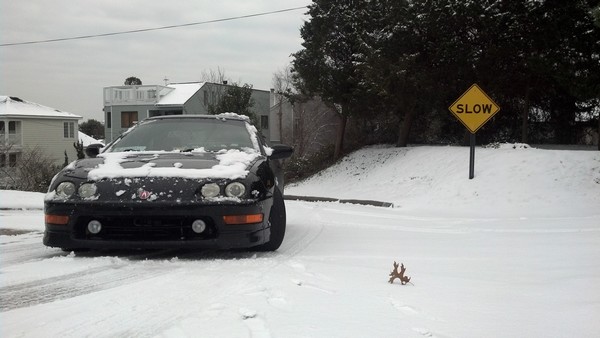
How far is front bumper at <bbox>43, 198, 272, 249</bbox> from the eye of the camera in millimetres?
4020

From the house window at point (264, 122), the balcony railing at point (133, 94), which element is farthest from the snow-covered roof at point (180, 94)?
the house window at point (264, 122)

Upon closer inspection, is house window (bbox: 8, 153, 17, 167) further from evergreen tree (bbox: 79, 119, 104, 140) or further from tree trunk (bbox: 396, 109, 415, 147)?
evergreen tree (bbox: 79, 119, 104, 140)

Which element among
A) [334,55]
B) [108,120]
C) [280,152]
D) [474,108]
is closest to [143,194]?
[280,152]

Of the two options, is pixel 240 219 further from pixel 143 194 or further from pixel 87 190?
pixel 87 190

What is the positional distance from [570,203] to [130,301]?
1036cm

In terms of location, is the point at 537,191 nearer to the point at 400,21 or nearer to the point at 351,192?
the point at 351,192

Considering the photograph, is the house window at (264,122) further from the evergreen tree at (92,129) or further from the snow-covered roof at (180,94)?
the evergreen tree at (92,129)

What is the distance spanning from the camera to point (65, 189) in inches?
163

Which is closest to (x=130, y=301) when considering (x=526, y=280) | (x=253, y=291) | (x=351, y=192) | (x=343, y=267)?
(x=253, y=291)

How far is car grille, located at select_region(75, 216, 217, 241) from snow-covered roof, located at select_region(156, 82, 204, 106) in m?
40.8

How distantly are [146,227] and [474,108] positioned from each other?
988 centimetres

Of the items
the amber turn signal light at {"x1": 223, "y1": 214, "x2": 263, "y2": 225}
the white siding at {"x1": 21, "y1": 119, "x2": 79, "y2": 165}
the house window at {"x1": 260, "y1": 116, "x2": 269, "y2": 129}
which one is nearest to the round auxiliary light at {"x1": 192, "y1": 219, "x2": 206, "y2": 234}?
the amber turn signal light at {"x1": 223, "y1": 214, "x2": 263, "y2": 225}

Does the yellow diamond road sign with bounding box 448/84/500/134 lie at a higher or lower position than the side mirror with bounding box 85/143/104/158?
higher

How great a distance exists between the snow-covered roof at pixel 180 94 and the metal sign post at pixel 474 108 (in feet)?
113
